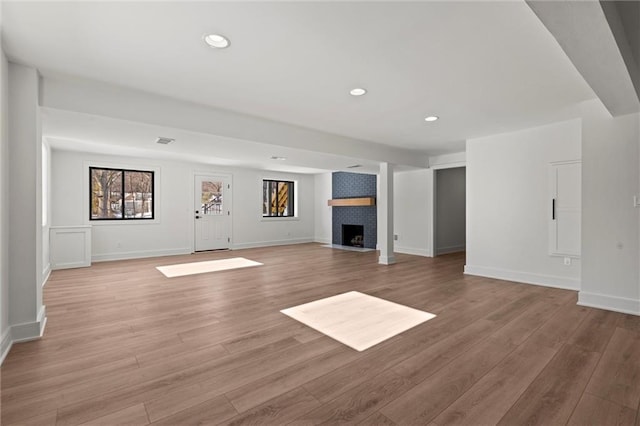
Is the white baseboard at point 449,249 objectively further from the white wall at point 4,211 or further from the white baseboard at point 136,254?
the white wall at point 4,211

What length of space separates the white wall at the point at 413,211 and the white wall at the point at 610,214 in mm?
3617

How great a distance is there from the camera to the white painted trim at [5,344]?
7.37 feet

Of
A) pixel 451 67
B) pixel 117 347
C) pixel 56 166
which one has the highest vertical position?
pixel 451 67

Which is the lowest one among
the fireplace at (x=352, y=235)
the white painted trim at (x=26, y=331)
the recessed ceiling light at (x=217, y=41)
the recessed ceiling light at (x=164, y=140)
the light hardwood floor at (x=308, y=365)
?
the light hardwood floor at (x=308, y=365)

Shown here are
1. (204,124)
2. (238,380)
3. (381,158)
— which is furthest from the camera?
(381,158)

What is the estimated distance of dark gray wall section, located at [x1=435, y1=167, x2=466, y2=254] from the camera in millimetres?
7418

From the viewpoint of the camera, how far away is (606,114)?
3361 millimetres

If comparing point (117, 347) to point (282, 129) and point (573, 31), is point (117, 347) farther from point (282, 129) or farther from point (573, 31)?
point (573, 31)

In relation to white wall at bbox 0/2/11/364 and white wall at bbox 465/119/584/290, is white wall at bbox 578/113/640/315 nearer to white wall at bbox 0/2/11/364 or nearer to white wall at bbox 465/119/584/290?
white wall at bbox 465/119/584/290

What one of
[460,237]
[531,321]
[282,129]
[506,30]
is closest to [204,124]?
[282,129]

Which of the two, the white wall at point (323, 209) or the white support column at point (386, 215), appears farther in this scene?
the white wall at point (323, 209)

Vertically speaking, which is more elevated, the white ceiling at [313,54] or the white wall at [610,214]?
the white ceiling at [313,54]

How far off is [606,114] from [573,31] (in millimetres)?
2353

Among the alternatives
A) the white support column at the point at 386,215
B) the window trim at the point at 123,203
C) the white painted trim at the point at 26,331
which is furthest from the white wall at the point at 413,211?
the white painted trim at the point at 26,331
